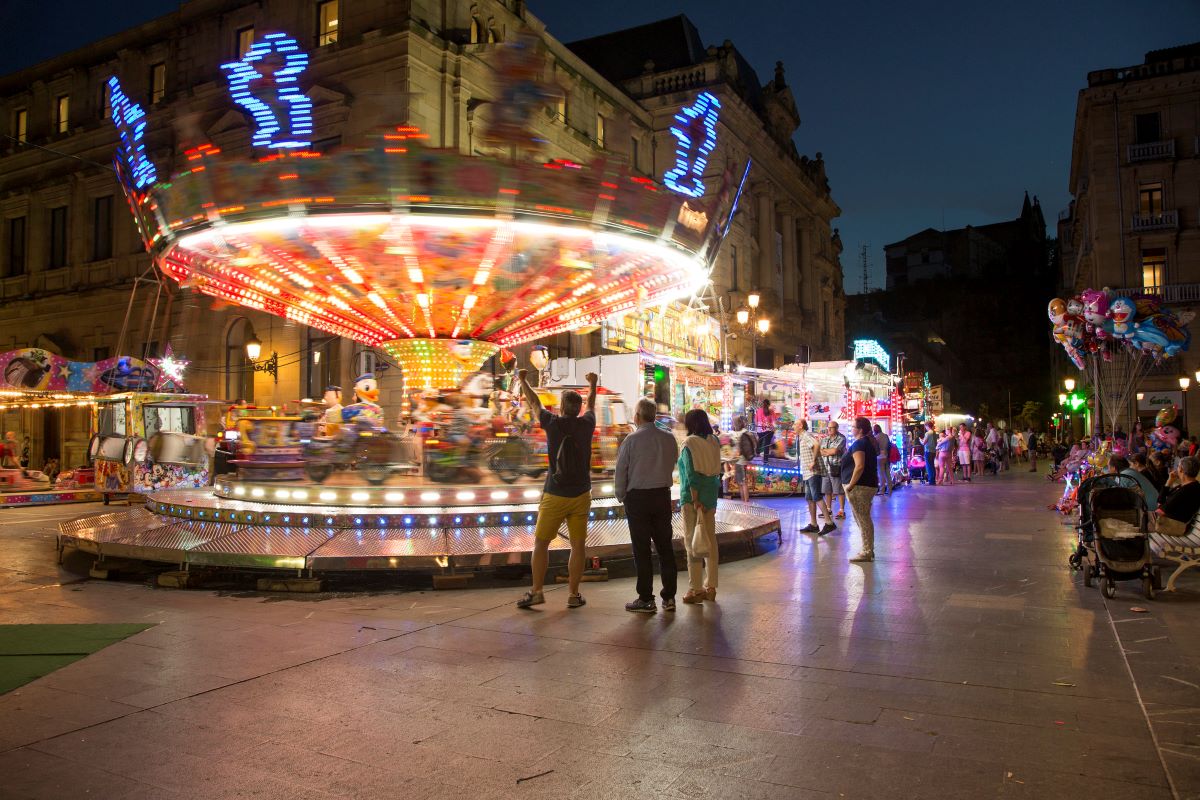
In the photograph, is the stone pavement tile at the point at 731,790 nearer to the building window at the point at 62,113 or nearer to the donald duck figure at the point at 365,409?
the donald duck figure at the point at 365,409

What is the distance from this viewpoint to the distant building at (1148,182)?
3847cm

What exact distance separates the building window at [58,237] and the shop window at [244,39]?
34.5 ft

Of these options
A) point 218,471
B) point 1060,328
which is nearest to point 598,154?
point 1060,328

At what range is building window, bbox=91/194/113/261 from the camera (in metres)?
29.5

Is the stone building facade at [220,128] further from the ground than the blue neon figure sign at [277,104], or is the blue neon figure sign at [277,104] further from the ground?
the stone building facade at [220,128]

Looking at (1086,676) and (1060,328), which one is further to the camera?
(1060,328)

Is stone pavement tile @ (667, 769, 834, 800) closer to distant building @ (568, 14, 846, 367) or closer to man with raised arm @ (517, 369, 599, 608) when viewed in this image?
man with raised arm @ (517, 369, 599, 608)

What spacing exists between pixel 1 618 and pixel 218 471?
13914 millimetres

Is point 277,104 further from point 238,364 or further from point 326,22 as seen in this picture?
point 238,364

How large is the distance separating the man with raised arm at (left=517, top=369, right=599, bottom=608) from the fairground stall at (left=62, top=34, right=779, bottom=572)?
136 cm

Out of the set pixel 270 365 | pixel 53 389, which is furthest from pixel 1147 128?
pixel 53 389

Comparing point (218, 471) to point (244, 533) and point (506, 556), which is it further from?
point (506, 556)

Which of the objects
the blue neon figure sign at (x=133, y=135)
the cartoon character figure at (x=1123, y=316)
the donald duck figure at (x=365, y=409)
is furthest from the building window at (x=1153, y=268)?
the blue neon figure sign at (x=133, y=135)

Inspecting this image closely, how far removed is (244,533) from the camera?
356 inches
